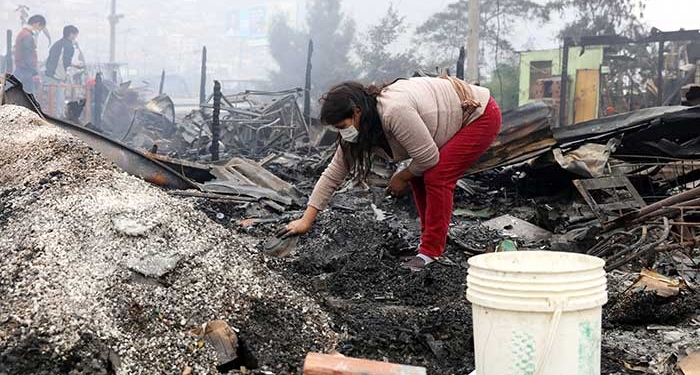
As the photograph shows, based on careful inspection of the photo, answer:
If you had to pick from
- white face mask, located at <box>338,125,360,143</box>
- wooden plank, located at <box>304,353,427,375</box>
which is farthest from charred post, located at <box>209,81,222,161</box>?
wooden plank, located at <box>304,353,427,375</box>

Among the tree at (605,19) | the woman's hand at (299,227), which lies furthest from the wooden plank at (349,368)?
the tree at (605,19)

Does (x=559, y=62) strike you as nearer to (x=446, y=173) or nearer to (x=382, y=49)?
(x=382, y=49)

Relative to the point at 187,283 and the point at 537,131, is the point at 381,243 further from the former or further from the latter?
the point at 537,131

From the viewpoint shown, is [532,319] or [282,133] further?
[282,133]

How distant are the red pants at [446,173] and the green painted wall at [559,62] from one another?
18147mm

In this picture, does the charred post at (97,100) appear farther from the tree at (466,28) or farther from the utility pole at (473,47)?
the tree at (466,28)

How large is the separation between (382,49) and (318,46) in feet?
13.8

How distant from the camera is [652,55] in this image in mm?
24438

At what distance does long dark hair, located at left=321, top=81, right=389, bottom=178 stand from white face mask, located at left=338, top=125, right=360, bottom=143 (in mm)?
30

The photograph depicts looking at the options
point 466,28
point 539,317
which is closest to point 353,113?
point 539,317

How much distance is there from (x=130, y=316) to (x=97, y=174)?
1.37m

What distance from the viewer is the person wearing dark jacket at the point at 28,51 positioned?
15.8 meters

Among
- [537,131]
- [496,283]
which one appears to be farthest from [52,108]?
[496,283]

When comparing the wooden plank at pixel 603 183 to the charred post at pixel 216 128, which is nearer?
the wooden plank at pixel 603 183
